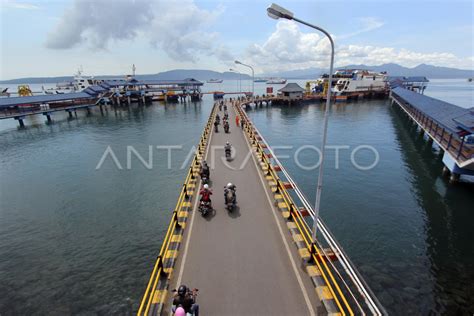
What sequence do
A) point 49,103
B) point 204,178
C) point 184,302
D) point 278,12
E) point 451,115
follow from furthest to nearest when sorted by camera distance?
point 49,103 → point 451,115 → point 204,178 → point 278,12 → point 184,302

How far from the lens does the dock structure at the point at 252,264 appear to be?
821 cm

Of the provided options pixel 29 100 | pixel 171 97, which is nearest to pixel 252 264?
pixel 29 100

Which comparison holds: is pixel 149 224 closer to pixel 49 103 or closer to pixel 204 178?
pixel 204 178

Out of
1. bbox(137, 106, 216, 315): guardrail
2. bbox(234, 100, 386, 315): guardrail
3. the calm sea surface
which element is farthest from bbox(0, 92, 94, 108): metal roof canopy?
bbox(234, 100, 386, 315): guardrail

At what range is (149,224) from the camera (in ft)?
58.7

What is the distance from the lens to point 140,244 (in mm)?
15852

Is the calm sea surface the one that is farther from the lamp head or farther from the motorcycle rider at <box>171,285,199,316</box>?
the lamp head

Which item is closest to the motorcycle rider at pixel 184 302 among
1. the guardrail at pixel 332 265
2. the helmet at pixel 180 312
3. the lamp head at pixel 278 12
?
the helmet at pixel 180 312

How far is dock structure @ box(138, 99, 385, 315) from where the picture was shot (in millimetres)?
8211

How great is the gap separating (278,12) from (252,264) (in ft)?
31.2

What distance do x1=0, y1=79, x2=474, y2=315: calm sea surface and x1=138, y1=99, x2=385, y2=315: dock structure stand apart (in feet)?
9.49

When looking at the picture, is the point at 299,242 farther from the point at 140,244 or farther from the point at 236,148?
the point at 236,148

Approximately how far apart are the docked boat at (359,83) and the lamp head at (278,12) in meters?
100

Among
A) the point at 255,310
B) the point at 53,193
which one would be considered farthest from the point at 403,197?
the point at 53,193
